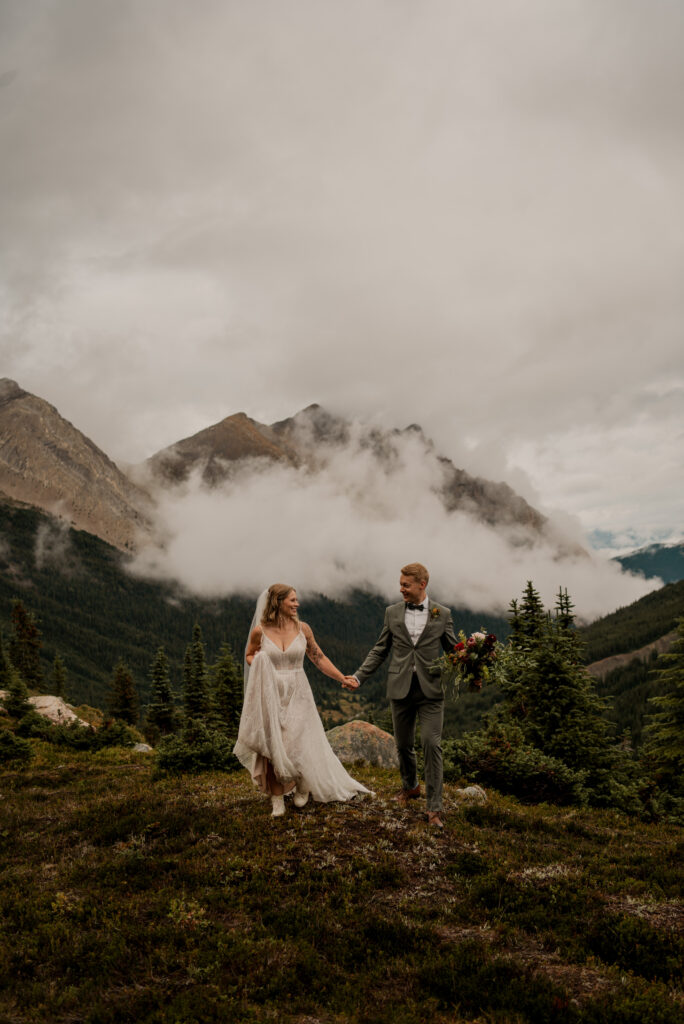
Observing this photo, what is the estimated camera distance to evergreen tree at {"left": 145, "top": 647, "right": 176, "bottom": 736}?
64.2 metres

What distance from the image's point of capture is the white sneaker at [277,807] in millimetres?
11133

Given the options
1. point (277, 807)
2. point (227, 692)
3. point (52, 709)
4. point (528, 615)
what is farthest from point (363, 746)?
point (227, 692)

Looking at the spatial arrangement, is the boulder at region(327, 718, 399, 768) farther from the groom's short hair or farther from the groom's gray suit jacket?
the groom's short hair

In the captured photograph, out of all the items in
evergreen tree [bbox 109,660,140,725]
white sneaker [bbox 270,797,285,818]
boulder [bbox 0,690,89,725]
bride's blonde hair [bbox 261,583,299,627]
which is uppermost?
bride's blonde hair [bbox 261,583,299,627]

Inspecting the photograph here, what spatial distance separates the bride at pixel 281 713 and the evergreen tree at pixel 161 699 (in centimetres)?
5610

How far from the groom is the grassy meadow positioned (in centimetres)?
112

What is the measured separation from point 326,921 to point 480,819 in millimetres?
5443

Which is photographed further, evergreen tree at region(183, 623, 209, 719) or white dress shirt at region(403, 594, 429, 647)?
evergreen tree at region(183, 623, 209, 719)

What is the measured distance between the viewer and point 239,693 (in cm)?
5353

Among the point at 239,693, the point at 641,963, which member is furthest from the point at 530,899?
the point at 239,693

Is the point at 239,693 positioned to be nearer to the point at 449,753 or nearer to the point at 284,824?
the point at 449,753

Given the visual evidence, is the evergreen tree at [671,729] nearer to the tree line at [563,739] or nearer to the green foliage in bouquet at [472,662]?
the tree line at [563,739]

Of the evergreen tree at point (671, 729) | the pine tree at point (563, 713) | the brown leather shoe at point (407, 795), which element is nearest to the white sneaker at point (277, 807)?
the brown leather shoe at point (407, 795)

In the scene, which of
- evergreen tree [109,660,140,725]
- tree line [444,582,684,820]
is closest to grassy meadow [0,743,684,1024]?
tree line [444,582,684,820]
